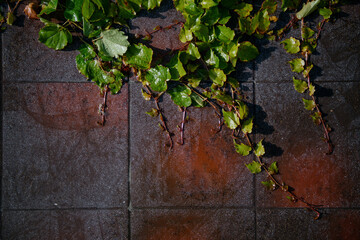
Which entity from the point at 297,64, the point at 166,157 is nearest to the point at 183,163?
the point at 166,157

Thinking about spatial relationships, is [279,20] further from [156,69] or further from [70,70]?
[70,70]

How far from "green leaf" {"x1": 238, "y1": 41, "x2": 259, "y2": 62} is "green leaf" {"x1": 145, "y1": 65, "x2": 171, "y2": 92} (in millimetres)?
463

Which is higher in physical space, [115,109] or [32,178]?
[115,109]

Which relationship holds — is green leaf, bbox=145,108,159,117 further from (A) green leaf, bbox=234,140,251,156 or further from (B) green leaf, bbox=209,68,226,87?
(A) green leaf, bbox=234,140,251,156

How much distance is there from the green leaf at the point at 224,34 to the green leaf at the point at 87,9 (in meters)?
0.74

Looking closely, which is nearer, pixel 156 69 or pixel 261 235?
pixel 156 69

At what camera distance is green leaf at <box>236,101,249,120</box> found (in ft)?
5.81

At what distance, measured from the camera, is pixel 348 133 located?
6.15ft

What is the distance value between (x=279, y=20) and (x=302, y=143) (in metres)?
0.81

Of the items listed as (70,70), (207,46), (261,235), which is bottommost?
(261,235)

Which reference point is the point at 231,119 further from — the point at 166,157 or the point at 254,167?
the point at 166,157

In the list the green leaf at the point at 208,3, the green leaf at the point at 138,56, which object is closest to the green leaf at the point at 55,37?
the green leaf at the point at 138,56

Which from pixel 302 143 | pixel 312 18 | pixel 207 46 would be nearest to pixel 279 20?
pixel 312 18

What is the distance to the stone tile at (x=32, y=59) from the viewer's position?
1818 millimetres
